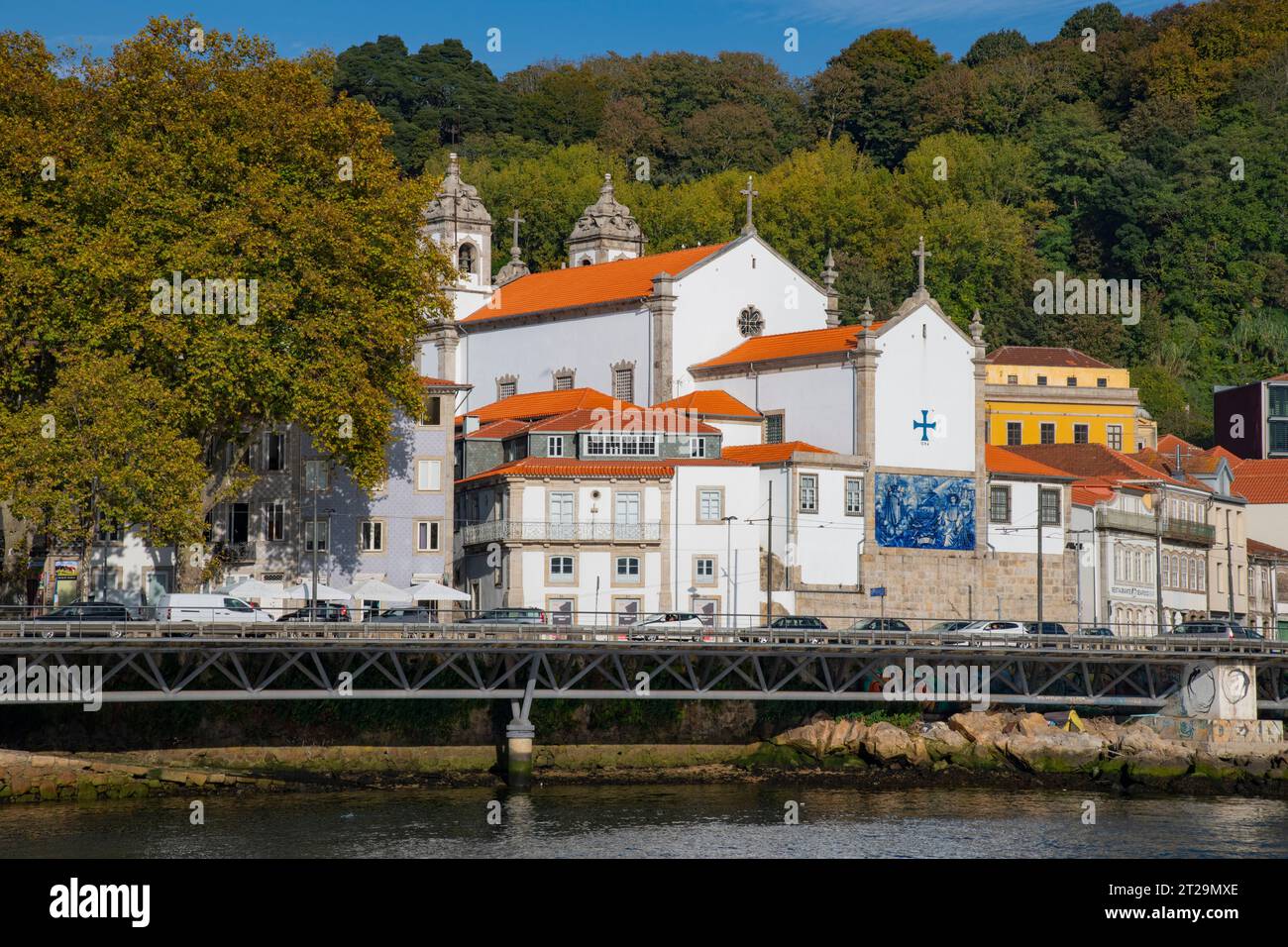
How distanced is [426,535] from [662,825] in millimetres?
30916

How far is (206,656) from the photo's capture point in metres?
59.1

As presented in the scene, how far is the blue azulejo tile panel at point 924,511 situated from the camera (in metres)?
87.2

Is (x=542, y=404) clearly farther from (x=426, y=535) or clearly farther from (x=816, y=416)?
(x=426, y=535)

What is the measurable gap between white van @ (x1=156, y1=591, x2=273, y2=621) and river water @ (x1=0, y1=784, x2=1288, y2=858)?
6.74 meters

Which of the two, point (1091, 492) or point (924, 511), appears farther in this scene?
point (1091, 492)

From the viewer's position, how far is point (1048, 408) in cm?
11562

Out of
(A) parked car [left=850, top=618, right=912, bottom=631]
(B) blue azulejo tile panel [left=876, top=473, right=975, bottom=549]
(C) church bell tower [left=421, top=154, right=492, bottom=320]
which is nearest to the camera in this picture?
(A) parked car [left=850, top=618, right=912, bottom=631]

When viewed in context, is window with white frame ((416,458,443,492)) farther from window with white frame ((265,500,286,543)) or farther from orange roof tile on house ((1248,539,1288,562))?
orange roof tile on house ((1248,539,1288,562))

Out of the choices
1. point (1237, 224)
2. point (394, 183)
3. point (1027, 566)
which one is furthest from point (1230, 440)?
point (394, 183)

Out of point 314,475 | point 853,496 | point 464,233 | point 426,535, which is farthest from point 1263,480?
point 314,475

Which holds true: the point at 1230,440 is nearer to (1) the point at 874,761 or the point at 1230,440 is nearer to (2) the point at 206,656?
(1) the point at 874,761

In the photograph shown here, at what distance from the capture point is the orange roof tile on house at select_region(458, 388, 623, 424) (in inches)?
3612

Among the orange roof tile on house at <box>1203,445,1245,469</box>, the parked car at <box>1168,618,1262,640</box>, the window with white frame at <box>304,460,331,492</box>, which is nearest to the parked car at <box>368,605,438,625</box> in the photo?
Answer: the window with white frame at <box>304,460,331,492</box>

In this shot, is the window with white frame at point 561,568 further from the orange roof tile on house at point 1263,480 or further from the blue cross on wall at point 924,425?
the orange roof tile on house at point 1263,480
